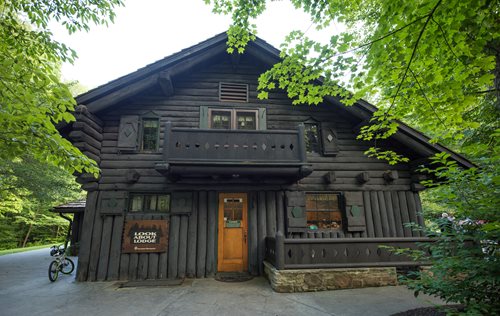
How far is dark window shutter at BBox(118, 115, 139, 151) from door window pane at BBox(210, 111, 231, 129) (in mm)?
A: 2535

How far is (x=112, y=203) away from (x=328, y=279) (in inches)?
258

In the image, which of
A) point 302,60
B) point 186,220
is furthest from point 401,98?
point 186,220

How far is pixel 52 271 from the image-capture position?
21.9 feet

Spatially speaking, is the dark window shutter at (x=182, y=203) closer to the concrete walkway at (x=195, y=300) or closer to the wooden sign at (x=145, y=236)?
the wooden sign at (x=145, y=236)

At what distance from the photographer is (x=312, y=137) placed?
27.7 ft

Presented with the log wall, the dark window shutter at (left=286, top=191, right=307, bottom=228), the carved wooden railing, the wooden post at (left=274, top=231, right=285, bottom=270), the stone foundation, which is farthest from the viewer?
the dark window shutter at (left=286, top=191, right=307, bottom=228)

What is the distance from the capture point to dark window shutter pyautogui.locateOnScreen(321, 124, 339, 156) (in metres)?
8.12

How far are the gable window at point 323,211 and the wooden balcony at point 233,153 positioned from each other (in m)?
1.40

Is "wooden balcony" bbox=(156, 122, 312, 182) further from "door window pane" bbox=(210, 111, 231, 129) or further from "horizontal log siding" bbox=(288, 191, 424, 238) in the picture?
"horizontal log siding" bbox=(288, 191, 424, 238)

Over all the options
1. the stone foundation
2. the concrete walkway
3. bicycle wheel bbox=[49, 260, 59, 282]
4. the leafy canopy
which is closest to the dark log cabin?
the stone foundation

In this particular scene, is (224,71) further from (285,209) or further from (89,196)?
(89,196)

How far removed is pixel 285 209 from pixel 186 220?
10.5 feet

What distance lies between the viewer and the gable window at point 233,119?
8164 millimetres

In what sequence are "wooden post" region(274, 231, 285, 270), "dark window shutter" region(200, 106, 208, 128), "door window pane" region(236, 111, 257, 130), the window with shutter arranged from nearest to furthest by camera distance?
"wooden post" region(274, 231, 285, 270) → "dark window shutter" region(200, 106, 208, 128) → the window with shutter → "door window pane" region(236, 111, 257, 130)
